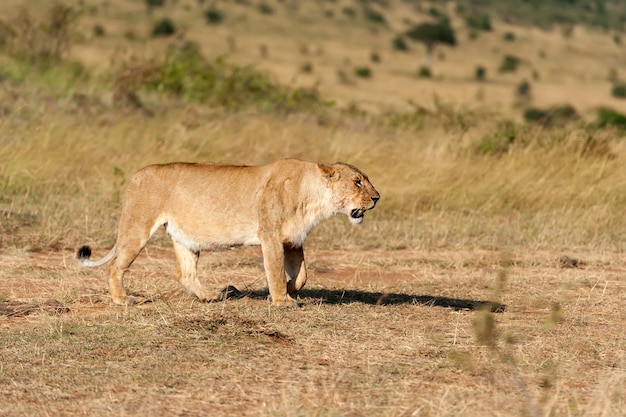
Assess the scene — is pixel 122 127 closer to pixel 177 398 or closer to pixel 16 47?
pixel 16 47

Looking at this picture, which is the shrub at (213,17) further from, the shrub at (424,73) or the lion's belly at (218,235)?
the lion's belly at (218,235)

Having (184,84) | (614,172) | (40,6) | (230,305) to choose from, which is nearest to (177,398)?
(230,305)

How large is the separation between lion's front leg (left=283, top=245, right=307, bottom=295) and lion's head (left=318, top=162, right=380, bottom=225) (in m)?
0.41

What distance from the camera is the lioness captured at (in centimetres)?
762

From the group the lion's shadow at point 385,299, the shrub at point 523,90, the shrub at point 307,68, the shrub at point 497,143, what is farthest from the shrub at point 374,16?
the lion's shadow at point 385,299

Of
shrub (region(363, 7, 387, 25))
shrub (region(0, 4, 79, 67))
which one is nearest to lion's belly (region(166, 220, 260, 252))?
shrub (region(0, 4, 79, 67))

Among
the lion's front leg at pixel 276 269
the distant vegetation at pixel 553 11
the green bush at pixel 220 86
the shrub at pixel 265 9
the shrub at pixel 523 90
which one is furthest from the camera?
the distant vegetation at pixel 553 11

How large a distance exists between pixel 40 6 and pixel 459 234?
39742 millimetres

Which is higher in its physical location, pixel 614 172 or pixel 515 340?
pixel 614 172

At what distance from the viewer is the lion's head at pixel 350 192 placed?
25.1ft

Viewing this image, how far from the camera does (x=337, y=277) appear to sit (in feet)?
31.1

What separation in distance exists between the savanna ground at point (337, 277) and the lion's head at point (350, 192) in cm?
68

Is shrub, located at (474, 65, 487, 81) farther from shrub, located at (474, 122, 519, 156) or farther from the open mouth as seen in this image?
the open mouth

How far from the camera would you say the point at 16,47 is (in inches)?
847
